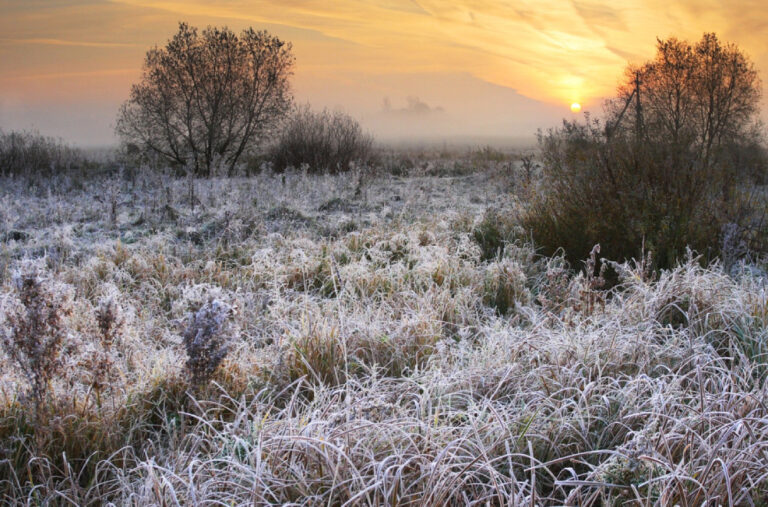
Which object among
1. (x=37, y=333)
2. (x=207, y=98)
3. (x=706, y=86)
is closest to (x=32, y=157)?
(x=207, y=98)

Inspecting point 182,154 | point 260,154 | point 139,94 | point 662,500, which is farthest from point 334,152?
point 662,500

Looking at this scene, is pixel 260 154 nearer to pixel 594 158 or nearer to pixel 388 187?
pixel 388 187

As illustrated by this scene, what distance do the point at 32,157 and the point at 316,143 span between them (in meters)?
8.42

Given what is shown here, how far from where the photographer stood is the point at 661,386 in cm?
275

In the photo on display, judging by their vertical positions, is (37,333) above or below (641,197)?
below

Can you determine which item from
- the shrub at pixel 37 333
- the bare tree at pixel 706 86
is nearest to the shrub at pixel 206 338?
the shrub at pixel 37 333

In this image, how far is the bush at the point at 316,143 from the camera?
17.7 meters

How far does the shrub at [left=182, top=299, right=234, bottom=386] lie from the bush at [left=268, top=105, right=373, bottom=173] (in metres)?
15.0

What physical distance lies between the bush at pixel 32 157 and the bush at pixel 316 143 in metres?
6.15

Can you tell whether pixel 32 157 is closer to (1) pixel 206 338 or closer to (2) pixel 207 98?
(2) pixel 207 98

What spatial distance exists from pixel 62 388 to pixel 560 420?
2.47 metres

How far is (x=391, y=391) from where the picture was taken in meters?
3.12

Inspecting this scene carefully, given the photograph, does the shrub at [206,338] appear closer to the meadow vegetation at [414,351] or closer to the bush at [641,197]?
the meadow vegetation at [414,351]

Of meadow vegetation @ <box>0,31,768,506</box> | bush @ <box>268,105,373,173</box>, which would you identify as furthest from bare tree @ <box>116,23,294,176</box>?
meadow vegetation @ <box>0,31,768,506</box>
